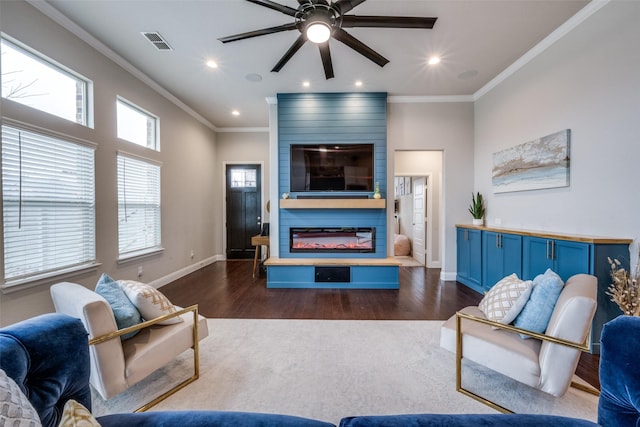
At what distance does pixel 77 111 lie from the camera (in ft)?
9.36

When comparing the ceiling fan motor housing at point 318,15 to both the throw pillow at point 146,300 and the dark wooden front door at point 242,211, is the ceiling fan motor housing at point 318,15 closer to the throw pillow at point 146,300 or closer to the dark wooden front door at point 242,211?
the throw pillow at point 146,300

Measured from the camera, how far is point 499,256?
3.37 m

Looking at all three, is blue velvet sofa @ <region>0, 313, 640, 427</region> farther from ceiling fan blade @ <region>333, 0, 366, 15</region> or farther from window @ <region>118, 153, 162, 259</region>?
window @ <region>118, 153, 162, 259</region>

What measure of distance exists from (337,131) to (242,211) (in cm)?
331

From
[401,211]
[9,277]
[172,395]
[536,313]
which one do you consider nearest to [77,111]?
[9,277]

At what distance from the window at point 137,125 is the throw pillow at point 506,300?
4.70 meters

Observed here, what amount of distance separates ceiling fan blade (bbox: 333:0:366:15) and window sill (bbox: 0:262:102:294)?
3.61m

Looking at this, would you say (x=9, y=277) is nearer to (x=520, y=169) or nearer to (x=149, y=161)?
(x=149, y=161)

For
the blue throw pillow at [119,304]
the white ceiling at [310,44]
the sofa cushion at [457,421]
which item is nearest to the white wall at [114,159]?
the white ceiling at [310,44]

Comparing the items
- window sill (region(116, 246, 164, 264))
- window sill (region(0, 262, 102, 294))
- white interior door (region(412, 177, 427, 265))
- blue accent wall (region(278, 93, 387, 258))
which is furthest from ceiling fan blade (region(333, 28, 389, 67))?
white interior door (region(412, 177, 427, 265))

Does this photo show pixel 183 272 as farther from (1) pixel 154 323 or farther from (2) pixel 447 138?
(2) pixel 447 138

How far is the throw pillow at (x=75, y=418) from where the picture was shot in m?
0.73

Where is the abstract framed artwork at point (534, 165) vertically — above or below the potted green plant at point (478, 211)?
above

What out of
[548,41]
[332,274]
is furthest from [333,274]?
[548,41]
